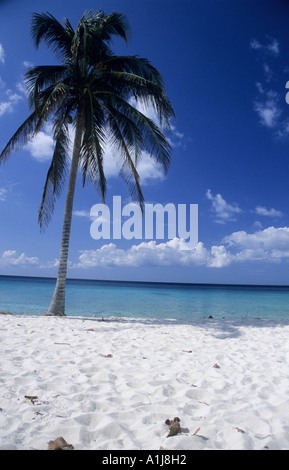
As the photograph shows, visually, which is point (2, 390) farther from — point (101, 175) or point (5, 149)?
point (5, 149)

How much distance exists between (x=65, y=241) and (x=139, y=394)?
5.93 m

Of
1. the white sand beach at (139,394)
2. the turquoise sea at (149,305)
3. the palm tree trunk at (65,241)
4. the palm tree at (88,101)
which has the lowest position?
the turquoise sea at (149,305)

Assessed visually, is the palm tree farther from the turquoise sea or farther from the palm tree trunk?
the turquoise sea

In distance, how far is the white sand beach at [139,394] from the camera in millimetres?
1787

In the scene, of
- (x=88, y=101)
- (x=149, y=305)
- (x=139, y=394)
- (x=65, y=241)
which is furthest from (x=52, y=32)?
(x=149, y=305)

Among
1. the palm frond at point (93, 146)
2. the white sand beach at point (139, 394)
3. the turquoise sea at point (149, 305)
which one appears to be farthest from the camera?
the turquoise sea at point (149, 305)

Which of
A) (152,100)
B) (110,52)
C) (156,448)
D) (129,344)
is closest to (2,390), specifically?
(156,448)

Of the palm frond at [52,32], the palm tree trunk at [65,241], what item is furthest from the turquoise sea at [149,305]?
the palm frond at [52,32]

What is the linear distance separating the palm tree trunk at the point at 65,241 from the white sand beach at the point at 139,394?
304 cm

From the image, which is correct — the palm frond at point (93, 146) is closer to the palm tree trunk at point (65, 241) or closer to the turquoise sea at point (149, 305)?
the palm tree trunk at point (65, 241)

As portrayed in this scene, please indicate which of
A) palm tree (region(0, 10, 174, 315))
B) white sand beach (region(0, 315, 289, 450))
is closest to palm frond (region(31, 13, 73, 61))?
palm tree (region(0, 10, 174, 315))

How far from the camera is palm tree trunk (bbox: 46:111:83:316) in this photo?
25.2ft

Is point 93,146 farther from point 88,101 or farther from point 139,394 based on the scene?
point 139,394

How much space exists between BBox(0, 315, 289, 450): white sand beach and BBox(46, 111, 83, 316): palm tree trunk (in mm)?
3042
